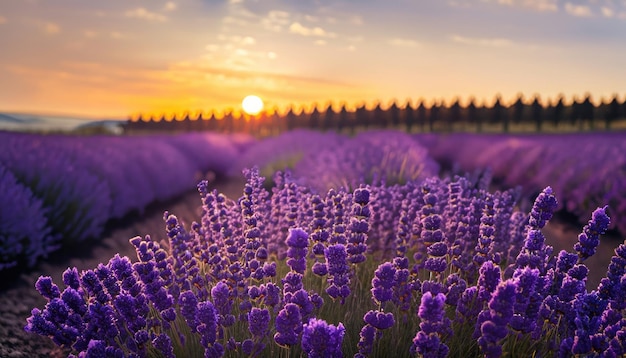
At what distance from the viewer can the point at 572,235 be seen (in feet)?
26.3

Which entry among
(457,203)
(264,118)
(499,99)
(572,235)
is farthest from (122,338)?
(264,118)

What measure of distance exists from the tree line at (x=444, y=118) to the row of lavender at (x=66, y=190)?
149ft

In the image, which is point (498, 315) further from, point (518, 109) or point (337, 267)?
point (518, 109)

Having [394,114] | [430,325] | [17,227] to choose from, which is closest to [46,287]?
[430,325]

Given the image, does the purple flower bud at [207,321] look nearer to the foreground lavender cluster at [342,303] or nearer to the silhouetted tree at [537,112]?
the foreground lavender cluster at [342,303]

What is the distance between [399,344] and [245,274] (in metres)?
0.75

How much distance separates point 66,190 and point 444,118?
5541 centimetres

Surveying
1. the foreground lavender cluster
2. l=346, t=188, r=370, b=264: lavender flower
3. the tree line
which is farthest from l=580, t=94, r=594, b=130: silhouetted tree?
l=346, t=188, r=370, b=264: lavender flower

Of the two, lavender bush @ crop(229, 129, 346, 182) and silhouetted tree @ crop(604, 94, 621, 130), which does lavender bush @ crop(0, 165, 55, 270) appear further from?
silhouetted tree @ crop(604, 94, 621, 130)

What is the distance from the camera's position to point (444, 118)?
2340 inches

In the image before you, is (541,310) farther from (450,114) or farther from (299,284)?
(450,114)

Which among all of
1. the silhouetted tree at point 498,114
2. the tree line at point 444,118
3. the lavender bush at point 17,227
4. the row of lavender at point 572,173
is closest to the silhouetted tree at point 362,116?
the tree line at point 444,118

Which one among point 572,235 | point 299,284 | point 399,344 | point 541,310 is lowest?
point 572,235

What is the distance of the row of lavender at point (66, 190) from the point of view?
5188mm
